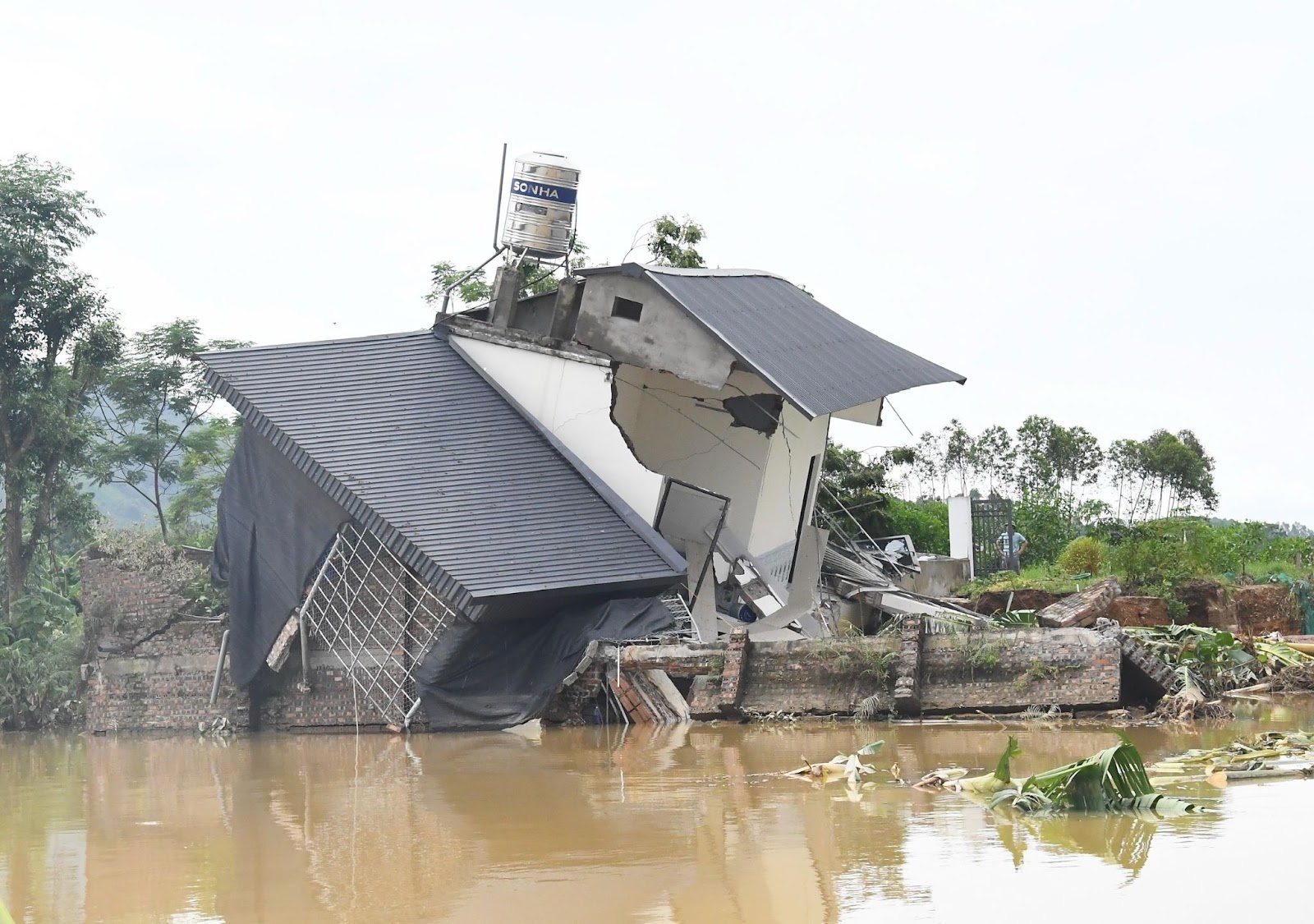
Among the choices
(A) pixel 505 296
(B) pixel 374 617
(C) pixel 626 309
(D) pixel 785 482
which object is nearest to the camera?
(B) pixel 374 617

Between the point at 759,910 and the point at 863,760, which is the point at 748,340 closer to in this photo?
the point at 863,760

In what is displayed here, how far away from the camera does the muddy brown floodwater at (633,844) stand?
627 centimetres

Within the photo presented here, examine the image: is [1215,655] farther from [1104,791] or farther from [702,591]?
[1104,791]

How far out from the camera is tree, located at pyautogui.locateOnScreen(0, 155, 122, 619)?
2567 cm

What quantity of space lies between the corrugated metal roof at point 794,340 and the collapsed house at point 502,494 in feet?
0.21

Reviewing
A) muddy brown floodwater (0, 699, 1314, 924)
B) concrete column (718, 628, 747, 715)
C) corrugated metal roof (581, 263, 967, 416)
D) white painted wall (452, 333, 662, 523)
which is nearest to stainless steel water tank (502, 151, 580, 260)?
corrugated metal roof (581, 263, 967, 416)

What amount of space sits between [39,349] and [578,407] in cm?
1364

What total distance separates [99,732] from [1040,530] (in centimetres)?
2006

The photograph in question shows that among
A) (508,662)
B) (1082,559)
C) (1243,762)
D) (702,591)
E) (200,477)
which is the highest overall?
(200,477)

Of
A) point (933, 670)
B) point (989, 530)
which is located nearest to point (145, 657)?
point (933, 670)

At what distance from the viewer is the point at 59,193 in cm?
2638

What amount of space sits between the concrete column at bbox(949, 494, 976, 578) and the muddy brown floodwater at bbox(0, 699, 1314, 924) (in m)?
14.7

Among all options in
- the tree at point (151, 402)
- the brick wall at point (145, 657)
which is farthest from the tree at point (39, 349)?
the brick wall at point (145, 657)

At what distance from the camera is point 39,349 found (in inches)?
1033
